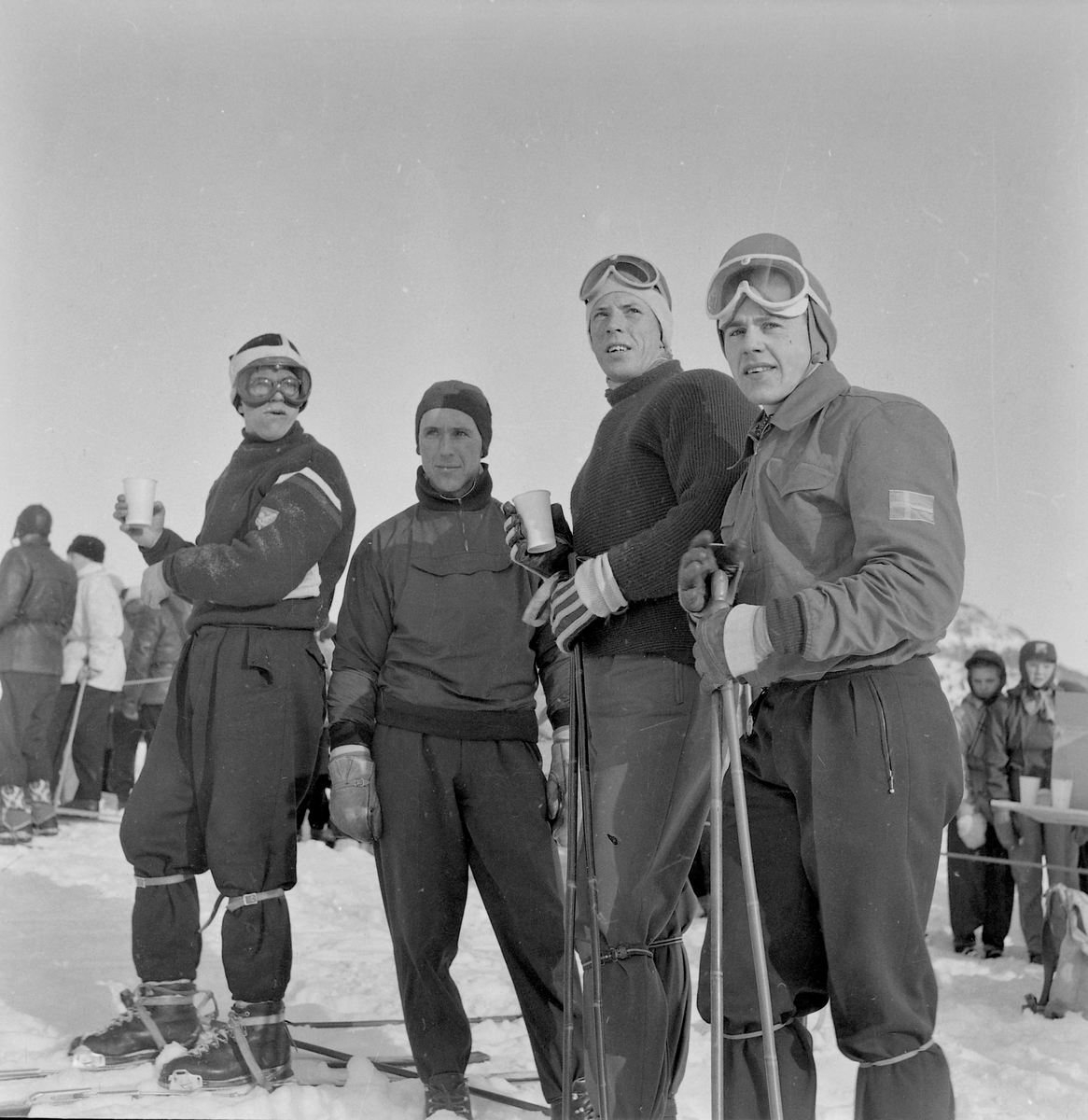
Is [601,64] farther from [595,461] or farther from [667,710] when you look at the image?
[667,710]

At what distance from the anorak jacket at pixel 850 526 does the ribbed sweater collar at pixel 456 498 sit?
99 centimetres

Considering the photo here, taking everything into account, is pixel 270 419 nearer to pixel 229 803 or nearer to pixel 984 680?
pixel 229 803

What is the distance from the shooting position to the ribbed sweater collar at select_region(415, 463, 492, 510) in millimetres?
2953

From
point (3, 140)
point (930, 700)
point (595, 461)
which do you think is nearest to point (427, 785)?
point (595, 461)

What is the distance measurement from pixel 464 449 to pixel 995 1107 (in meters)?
2.12

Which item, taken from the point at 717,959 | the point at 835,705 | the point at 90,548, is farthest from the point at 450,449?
the point at 90,548

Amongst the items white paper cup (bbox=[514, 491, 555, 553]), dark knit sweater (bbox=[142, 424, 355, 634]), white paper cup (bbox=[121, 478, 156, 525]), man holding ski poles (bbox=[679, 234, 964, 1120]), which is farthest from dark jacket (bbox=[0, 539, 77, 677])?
man holding ski poles (bbox=[679, 234, 964, 1120])

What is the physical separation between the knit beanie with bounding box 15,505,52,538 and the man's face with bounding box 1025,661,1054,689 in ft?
12.0

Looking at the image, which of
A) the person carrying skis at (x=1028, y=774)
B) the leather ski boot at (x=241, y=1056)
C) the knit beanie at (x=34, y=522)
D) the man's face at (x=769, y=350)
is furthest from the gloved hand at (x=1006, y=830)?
the knit beanie at (x=34, y=522)

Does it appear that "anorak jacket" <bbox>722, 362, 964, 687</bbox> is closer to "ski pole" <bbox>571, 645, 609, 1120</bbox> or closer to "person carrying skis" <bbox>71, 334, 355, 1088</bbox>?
"ski pole" <bbox>571, 645, 609, 1120</bbox>

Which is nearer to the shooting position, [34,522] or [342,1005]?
[342,1005]

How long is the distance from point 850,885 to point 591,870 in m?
0.64

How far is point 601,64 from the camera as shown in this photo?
144 inches

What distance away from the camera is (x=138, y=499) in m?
2.80
